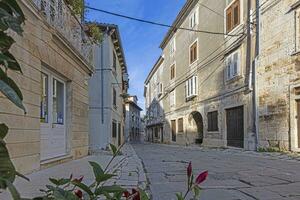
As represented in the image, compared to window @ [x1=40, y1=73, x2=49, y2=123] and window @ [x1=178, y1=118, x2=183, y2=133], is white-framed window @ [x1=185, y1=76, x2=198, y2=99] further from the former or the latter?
window @ [x1=40, y1=73, x2=49, y2=123]

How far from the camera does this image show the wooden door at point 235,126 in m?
19.1

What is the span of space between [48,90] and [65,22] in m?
2.21

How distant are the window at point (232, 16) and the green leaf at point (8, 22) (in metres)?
19.6

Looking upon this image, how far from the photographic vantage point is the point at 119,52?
26.6m

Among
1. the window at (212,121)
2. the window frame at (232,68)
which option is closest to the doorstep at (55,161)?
the window frame at (232,68)

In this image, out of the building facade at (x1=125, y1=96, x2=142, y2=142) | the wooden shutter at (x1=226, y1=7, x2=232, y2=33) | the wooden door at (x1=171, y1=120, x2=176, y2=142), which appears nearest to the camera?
the wooden shutter at (x1=226, y1=7, x2=232, y2=33)

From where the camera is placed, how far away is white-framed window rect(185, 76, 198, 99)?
28.3 m

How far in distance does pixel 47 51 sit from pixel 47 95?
3.47ft

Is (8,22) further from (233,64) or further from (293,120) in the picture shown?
(233,64)

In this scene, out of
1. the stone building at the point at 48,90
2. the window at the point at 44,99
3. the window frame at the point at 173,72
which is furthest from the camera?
the window frame at the point at 173,72

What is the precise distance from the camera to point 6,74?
869 millimetres

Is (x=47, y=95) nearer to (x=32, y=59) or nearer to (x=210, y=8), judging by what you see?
(x=32, y=59)

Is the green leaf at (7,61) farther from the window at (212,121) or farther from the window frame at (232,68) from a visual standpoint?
the window at (212,121)

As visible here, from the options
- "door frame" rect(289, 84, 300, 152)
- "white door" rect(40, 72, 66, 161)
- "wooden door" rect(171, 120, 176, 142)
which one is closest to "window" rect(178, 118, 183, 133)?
"wooden door" rect(171, 120, 176, 142)
